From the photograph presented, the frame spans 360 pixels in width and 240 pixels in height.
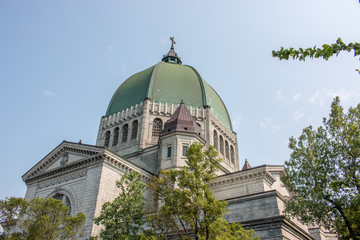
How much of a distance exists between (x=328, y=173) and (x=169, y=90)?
27115 millimetres

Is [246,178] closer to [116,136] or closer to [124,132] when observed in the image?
[124,132]

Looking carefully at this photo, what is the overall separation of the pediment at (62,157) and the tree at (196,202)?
46.4 ft

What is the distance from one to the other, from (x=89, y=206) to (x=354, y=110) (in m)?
19.9

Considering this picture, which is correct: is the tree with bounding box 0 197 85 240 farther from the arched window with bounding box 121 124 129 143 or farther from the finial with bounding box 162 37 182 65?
the finial with bounding box 162 37 182 65

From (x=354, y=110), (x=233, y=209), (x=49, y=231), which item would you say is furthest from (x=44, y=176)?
(x=354, y=110)

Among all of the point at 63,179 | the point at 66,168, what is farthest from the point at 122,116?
the point at 63,179


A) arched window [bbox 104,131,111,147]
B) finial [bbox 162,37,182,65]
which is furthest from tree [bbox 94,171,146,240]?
finial [bbox 162,37,182,65]

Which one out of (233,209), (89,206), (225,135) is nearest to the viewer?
(233,209)

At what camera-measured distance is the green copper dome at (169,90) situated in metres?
41.4

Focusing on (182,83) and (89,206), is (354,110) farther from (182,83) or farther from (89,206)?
(182,83)

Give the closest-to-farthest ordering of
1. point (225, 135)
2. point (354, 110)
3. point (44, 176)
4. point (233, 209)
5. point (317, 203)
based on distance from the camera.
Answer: point (317, 203) < point (354, 110) < point (233, 209) < point (44, 176) < point (225, 135)

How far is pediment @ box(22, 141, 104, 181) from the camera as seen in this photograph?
28.3 meters

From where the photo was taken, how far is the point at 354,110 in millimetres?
18188

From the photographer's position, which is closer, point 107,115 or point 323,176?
point 323,176
